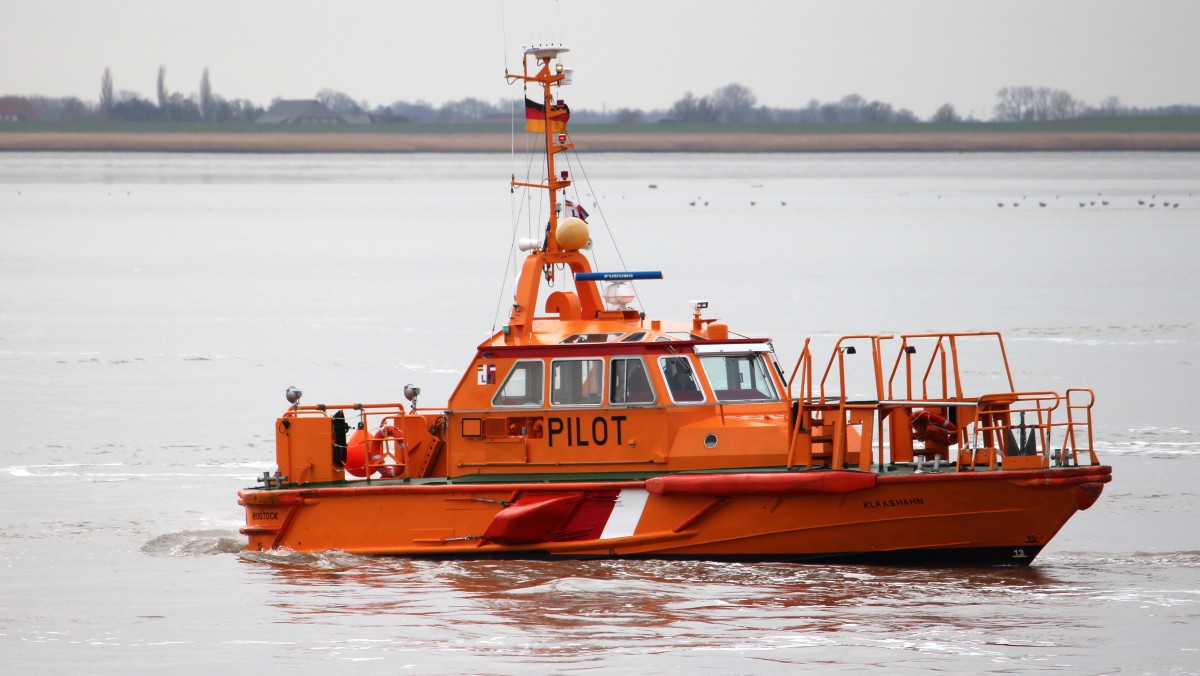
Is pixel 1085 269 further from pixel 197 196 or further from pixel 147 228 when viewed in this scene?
pixel 197 196

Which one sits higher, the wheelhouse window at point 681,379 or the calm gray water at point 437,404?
the wheelhouse window at point 681,379

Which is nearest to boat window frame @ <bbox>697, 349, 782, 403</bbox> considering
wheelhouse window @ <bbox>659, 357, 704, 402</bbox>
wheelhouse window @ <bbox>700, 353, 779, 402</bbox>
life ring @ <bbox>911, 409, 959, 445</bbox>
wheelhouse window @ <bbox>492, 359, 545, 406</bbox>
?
wheelhouse window @ <bbox>700, 353, 779, 402</bbox>

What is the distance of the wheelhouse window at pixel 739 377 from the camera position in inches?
574

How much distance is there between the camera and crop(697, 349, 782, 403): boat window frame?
47.7 feet

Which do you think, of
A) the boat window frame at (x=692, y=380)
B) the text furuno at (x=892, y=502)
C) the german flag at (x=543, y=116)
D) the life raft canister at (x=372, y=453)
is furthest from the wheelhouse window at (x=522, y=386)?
the text furuno at (x=892, y=502)

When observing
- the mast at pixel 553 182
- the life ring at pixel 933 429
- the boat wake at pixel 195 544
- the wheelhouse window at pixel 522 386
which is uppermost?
the mast at pixel 553 182

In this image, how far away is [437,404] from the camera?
889 inches

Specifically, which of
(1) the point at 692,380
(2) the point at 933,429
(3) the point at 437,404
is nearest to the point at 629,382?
(1) the point at 692,380

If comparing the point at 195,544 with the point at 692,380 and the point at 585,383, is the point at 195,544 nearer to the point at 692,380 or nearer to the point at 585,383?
the point at 585,383

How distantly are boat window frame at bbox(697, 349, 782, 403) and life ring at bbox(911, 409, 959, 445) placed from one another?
1281mm


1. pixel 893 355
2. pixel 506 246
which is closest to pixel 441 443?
pixel 893 355

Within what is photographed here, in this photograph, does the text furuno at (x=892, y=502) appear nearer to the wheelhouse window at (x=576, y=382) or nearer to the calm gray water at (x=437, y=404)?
the calm gray water at (x=437, y=404)

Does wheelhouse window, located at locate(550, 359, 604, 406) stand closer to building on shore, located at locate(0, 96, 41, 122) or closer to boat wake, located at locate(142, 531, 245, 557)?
boat wake, located at locate(142, 531, 245, 557)

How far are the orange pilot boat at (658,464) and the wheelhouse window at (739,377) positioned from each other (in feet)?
0.05
